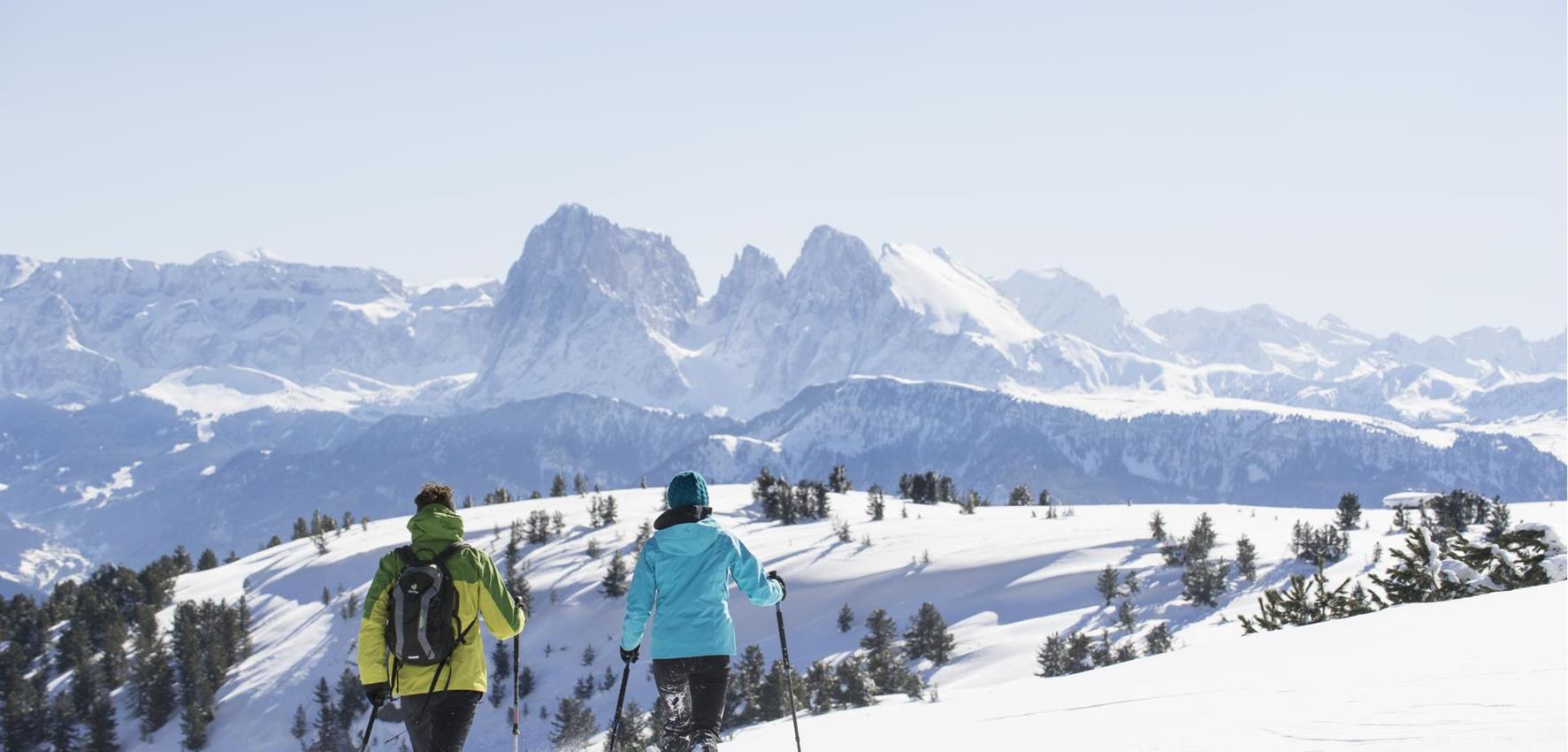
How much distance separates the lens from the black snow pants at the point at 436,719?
30.8ft

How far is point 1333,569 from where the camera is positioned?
135ft

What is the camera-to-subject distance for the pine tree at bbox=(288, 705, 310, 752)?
157 feet

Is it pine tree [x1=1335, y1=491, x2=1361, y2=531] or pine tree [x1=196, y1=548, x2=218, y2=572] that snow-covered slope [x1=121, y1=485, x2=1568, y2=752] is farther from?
pine tree [x1=196, y1=548, x2=218, y2=572]

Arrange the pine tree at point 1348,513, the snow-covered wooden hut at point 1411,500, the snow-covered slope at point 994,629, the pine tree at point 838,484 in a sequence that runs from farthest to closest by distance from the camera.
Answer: the pine tree at point 838,484 → the snow-covered wooden hut at point 1411,500 → the pine tree at point 1348,513 → the snow-covered slope at point 994,629

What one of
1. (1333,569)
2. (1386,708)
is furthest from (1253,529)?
(1386,708)

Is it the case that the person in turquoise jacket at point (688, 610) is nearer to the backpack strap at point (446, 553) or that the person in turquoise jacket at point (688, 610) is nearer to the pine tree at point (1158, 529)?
the backpack strap at point (446, 553)

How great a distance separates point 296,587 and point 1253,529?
5126 cm

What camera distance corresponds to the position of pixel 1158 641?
113ft

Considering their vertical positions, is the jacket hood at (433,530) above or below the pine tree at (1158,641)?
above

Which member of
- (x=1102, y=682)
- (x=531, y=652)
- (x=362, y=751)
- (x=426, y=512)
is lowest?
(x=531, y=652)

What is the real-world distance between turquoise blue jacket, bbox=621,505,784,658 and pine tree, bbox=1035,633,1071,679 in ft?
80.0

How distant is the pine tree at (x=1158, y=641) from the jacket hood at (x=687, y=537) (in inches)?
1047

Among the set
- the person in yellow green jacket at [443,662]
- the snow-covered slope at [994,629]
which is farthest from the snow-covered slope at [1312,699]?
the person in yellow green jacket at [443,662]

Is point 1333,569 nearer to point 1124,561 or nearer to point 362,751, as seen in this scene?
point 1124,561
